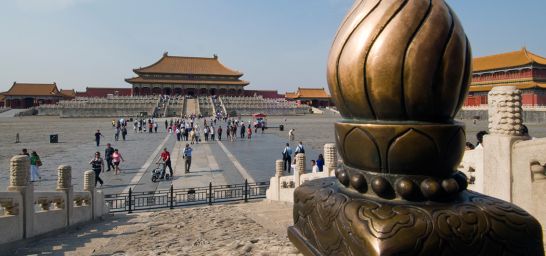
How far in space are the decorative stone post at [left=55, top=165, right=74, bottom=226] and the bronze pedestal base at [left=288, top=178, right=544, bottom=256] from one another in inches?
262

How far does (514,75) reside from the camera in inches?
1681

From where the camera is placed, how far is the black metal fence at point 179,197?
894cm

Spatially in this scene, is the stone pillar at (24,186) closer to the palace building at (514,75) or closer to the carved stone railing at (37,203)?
the carved stone railing at (37,203)

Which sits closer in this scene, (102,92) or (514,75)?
(514,75)

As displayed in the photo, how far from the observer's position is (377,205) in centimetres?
135

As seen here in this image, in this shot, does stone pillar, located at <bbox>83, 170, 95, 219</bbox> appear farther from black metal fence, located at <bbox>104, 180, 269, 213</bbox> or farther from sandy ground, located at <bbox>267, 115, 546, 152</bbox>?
sandy ground, located at <bbox>267, 115, 546, 152</bbox>

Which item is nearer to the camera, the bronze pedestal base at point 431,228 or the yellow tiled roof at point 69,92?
the bronze pedestal base at point 431,228

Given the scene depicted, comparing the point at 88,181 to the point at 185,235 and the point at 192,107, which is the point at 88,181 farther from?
the point at 192,107

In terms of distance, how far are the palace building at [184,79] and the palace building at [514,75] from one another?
39.2 m

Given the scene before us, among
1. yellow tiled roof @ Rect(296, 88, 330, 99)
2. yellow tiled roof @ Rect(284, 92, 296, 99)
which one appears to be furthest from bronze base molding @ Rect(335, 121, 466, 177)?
yellow tiled roof @ Rect(284, 92, 296, 99)

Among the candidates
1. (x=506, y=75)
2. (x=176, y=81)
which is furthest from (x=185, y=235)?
(x=176, y=81)

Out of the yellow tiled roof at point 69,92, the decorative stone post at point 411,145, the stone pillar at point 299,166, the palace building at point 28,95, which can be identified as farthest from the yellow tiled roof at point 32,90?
the decorative stone post at point 411,145

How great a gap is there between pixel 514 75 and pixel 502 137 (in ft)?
154

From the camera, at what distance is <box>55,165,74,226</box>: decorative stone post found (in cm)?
664
